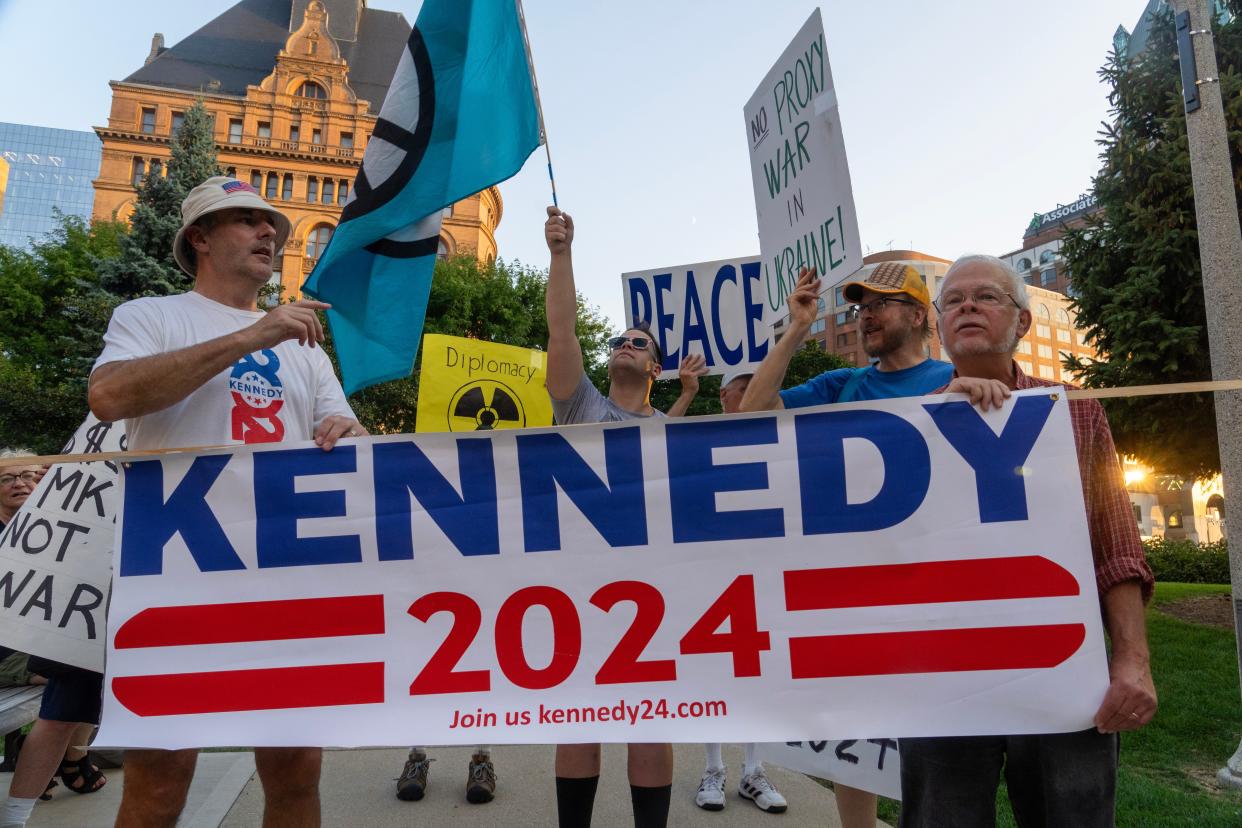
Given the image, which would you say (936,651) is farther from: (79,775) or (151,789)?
(79,775)

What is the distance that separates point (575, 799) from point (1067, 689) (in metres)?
1.58

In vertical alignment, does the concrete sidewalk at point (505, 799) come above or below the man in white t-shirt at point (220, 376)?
below

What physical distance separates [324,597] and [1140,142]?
13.7 metres

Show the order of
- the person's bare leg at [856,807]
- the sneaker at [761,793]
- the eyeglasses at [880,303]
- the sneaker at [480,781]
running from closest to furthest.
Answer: the eyeglasses at [880,303] < the person's bare leg at [856,807] < the sneaker at [761,793] < the sneaker at [480,781]

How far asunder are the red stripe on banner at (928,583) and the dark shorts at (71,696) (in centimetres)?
284

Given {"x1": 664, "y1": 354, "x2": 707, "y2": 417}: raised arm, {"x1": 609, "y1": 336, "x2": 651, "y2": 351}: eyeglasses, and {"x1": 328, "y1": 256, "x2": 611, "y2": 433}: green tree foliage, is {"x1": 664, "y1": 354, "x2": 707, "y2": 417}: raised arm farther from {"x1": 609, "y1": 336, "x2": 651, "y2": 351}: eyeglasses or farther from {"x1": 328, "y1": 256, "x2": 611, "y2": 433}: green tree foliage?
{"x1": 328, "y1": 256, "x2": 611, "y2": 433}: green tree foliage

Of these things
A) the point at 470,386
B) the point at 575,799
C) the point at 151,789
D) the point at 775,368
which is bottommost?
the point at 575,799

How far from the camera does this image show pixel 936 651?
83.4 inches

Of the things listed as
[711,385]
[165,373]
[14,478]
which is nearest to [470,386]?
[14,478]

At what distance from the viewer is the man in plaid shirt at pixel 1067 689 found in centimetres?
195

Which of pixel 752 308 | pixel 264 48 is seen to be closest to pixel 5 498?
pixel 752 308

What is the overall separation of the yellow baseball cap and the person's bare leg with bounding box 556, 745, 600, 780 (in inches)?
72.0

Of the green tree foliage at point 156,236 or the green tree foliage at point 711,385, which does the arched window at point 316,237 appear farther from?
the green tree foliage at point 711,385

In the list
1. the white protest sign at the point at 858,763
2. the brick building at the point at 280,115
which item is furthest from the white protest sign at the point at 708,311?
the brick building at the point at 280,115
